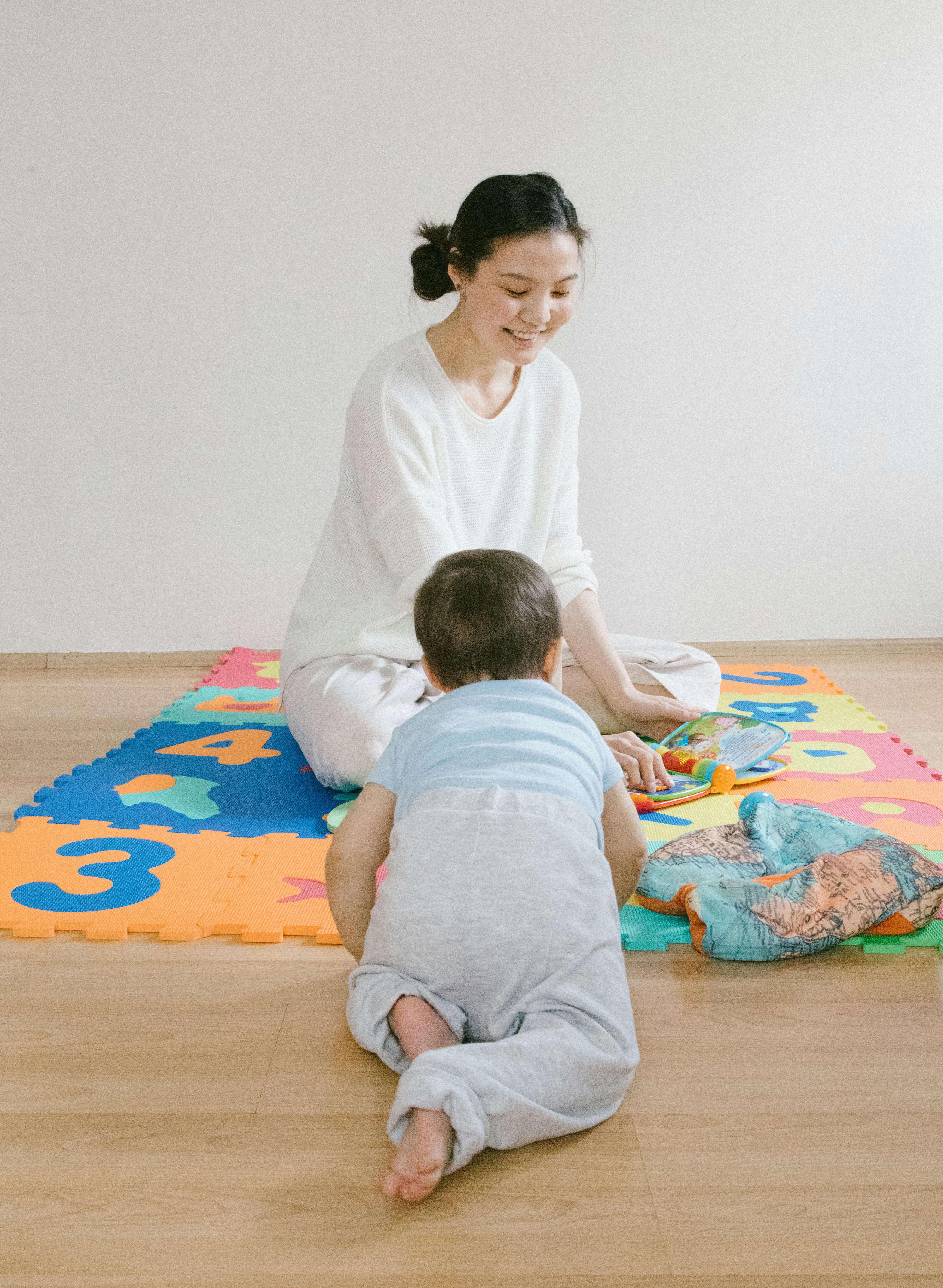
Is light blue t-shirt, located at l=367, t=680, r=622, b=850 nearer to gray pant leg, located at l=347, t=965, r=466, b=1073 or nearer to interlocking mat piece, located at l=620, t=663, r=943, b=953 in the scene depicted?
gray pant leg, located at l=347, t=965, r=466, b=1073

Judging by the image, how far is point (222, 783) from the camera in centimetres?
172

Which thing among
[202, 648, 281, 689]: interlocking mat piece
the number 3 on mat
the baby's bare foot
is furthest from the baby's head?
[202, 648, 281, 689]: interlocking mat piece

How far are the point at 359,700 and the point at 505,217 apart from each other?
0.74m

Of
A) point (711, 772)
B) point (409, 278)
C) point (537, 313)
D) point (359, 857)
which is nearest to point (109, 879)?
point (359, 857)

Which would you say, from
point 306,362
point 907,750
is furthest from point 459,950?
point 306,362

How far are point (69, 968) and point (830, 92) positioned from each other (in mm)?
2596

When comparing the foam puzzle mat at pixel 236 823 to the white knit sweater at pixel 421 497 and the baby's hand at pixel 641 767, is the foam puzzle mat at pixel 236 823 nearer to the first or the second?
the baby's hand at pixel 641 767

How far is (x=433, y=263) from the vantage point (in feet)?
5.85

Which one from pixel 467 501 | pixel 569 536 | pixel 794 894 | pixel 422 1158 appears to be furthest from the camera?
pixel 569 536

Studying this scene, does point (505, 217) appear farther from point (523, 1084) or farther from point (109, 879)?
point (523, 1084)

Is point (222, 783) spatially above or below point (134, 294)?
below

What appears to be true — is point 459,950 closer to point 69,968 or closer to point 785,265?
point 69,968

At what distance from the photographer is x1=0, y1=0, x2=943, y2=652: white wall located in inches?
104

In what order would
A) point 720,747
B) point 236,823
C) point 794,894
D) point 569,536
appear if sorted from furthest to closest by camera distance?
point 569,536 < point 720,747 < point 236,823 < point 794,894
